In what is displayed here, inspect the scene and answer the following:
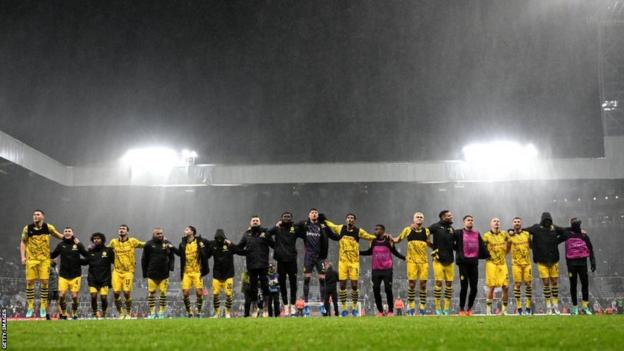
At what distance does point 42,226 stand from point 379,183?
22670 millimetres

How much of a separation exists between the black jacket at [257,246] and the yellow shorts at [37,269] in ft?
15.1

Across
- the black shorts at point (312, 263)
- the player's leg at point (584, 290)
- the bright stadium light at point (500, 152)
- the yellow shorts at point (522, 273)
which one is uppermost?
the bright stadium light at point (500, 152)

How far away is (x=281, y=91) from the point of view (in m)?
27.1

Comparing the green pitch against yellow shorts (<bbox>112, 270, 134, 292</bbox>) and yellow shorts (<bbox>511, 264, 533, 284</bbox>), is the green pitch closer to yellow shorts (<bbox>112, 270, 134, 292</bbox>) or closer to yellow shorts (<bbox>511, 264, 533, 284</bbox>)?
yellow shorts (<bbox>511, 264, 533, 284</bbox>)

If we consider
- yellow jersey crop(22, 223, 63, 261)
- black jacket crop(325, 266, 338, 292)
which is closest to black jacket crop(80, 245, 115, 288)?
yellow jersey crop(22, 223, 63, 261)

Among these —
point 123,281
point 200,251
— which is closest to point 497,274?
point 200,251

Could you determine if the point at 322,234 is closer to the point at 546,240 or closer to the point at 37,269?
the point at 546,240

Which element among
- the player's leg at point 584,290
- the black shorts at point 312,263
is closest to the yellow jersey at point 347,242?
the black shorts at point 312,263

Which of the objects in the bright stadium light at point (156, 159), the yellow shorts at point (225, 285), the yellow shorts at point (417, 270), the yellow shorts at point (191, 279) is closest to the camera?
the yellow shorts at point (417, 270)

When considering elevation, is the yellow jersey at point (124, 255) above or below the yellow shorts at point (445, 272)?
above

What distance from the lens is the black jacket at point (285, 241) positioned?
13.9 meters

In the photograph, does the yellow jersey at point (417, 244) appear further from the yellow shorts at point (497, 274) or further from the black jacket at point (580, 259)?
the black jacket at point (580, 259)

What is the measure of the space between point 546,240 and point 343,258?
4.98m

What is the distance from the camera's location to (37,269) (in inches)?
564
